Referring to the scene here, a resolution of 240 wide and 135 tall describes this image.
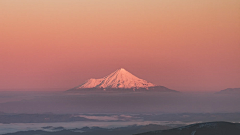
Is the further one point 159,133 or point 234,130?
point 159,133

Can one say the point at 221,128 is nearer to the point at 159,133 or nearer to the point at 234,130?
the point at 234,130

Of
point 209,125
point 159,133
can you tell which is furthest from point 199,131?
point 159,133

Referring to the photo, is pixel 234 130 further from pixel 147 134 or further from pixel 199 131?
pixel 147 134

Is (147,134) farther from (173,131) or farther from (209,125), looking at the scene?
(209,125)

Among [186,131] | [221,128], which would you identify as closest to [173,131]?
[186,131]

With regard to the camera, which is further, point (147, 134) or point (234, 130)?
point (147, 134)

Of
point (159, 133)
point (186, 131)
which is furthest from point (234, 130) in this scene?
point (159, 133)

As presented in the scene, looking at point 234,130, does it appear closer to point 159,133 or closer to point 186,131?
point 186,131
